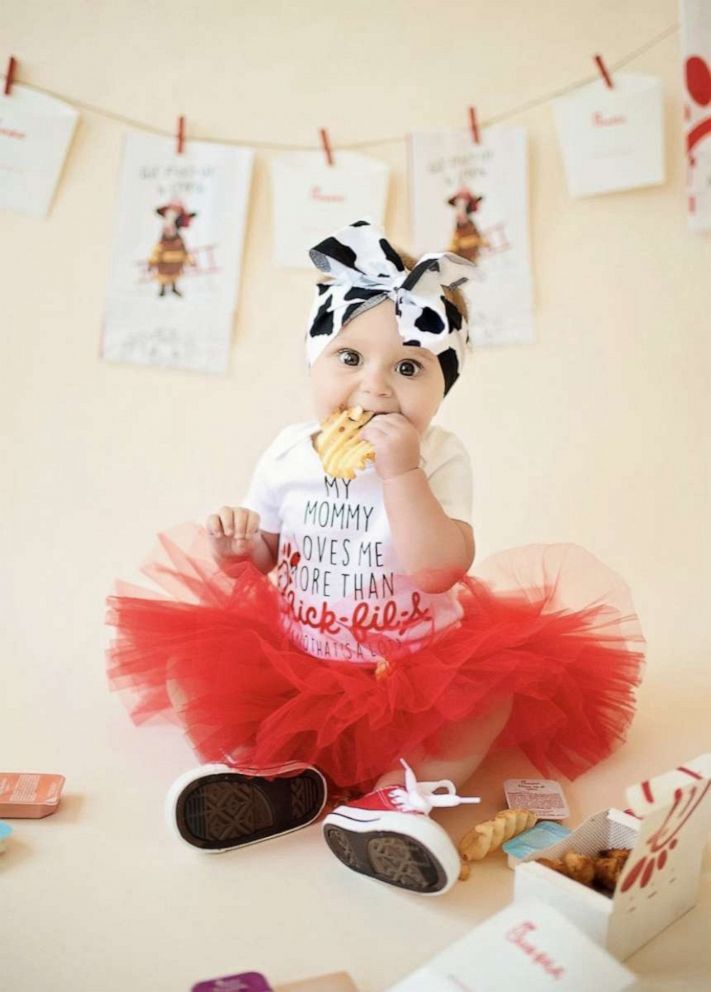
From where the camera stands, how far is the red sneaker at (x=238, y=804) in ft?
3.24

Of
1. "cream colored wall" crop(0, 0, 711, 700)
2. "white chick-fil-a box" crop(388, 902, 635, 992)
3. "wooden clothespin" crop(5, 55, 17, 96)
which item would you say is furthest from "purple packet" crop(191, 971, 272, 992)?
"wooden clothespin" crop(5, 55, 17, 96)

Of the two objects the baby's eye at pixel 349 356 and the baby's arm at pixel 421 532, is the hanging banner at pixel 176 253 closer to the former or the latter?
the baby's eye at pixel 349 356

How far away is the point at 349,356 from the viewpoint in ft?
3.77

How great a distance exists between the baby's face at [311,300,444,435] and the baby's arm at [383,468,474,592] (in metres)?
0.08

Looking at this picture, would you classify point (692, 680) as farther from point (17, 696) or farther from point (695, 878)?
point (17, 696)

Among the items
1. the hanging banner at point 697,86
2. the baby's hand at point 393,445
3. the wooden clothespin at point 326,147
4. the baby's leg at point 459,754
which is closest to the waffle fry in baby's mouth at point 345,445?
the baby's hand at point 393,445

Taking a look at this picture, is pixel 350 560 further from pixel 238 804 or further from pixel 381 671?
pixel 238 804

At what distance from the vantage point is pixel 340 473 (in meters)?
1.10

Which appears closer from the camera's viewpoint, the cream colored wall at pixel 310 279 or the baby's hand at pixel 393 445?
the baby's hand at pixel 393 445

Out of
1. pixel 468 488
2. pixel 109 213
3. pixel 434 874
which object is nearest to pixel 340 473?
pixel 468 488

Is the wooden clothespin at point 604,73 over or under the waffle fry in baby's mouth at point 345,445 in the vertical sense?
over

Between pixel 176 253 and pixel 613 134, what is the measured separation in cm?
81

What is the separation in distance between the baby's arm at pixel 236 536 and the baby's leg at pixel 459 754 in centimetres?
30

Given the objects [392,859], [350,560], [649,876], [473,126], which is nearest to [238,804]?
[392,859]
